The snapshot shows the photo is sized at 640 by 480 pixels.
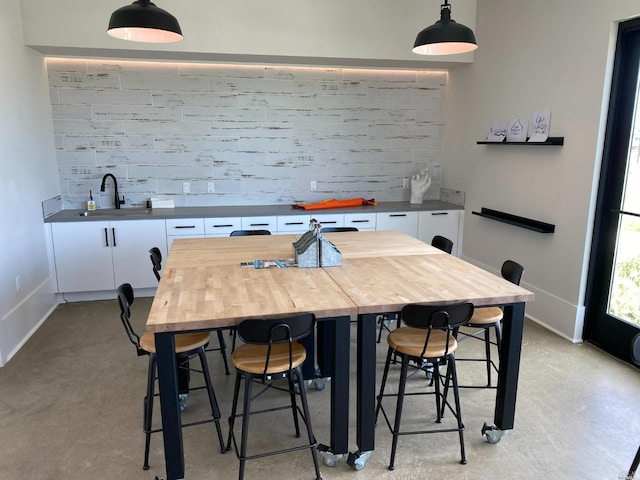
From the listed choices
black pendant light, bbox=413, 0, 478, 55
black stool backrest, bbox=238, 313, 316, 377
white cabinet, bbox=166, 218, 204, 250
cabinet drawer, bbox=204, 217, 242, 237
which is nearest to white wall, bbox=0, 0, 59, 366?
white cabinet, bbox=166, 218, 204, 250

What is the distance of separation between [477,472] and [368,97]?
429 centimetres

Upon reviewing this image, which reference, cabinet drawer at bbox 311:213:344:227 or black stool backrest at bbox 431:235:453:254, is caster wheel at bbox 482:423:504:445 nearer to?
black stool backrest at bbox 431:235:453:254

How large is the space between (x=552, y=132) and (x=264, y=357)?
318 centimetres

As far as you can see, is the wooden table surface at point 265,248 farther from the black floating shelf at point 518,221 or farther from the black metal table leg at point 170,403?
the black floating shelf at point 518,221

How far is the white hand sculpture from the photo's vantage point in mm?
5605

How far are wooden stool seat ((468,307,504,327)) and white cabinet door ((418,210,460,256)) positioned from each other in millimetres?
2541

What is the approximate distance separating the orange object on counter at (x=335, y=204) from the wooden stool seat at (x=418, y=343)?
2.76 m

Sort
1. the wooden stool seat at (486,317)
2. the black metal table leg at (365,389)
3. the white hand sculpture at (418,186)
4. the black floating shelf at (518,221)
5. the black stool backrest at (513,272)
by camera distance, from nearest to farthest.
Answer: the black metal table leg at (365,389) < the wooden stool seat at (486,317) < the black stool backrest at (513,272) < the black floating shelf at (518,221) < the white hand sculpture at (418,186)

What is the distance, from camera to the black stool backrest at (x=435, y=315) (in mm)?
2195

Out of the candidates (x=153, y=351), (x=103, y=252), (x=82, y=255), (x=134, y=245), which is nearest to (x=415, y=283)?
(x=153, y=351)

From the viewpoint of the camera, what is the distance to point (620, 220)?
3.56 m

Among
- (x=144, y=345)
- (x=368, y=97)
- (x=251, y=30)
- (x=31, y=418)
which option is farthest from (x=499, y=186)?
(x=31, y=418)

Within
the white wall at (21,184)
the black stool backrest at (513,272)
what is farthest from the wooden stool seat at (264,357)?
the white wall at (21,184)

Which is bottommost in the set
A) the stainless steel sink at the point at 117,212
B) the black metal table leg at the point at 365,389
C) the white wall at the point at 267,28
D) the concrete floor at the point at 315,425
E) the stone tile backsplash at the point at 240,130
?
the concrete floor at the point at 315,425
